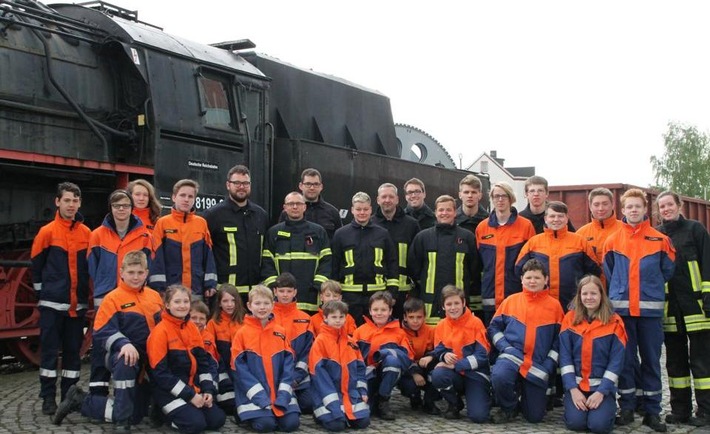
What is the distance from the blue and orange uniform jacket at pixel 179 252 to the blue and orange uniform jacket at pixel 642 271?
316 centimetres

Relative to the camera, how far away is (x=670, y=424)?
18.9 ft

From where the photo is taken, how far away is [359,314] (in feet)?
21.2

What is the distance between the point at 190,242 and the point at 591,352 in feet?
10.2

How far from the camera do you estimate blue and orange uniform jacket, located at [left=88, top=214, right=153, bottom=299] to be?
5672 millimetres

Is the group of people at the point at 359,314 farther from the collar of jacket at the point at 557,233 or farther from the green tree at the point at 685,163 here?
the green tree at the point at 685,163

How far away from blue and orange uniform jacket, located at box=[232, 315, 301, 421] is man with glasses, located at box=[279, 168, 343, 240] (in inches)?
61.1

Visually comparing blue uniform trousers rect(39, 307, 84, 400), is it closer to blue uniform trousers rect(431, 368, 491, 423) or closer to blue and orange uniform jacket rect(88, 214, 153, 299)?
blue and orange uniform jacket rect(88, 214, 153, 299)

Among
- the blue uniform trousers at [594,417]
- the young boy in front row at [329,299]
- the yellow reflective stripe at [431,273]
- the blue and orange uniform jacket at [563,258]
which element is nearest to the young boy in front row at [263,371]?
the young boy in front row at [329,299]

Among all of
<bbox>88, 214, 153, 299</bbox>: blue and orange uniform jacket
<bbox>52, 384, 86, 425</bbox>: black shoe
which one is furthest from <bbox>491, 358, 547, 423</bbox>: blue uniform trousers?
<bbox>52, 384, 86, 425</bbox>: black shoe

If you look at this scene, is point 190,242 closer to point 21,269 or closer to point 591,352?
point 21,269

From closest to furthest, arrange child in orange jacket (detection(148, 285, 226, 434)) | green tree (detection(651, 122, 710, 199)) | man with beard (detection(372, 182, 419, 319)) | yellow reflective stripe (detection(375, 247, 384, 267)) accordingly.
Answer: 1. child in orange jacket (detection(148, 285, 226, 434))
2. yellow reflective stripe (detection(375, 247, 384, 267))
3. man with beard (detection(372, 182, 419, 319))
4. green tree (detection(651, 122, 710, 199))

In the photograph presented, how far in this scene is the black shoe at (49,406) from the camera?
18.3ft

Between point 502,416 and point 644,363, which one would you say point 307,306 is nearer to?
point 502,416

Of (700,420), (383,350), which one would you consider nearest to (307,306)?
(383,350)
